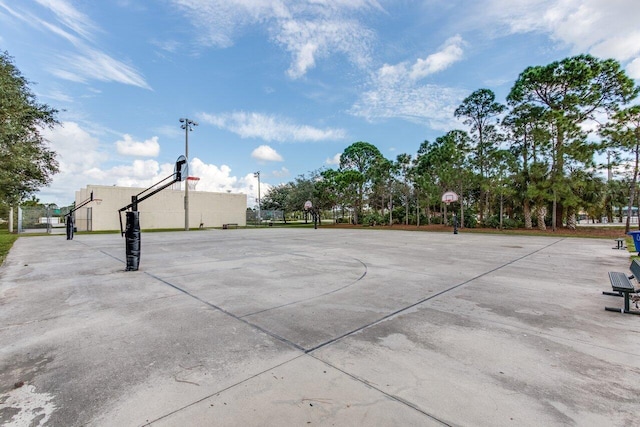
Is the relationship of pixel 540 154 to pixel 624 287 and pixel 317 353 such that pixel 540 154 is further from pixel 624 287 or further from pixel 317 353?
pixel 317 353

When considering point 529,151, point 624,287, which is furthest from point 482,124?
point 624,287

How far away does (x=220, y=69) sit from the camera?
1631cm

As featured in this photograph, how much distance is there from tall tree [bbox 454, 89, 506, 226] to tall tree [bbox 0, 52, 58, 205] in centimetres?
2676

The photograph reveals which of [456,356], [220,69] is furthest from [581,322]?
[220,69]

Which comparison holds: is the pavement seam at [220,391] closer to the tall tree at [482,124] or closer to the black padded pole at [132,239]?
the black padded pole at [132,239]

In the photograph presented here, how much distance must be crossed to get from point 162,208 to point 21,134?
702 inches

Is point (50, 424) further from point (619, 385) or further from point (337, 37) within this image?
point (337, 37)

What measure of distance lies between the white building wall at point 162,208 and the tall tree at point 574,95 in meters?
30.3

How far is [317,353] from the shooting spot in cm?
266

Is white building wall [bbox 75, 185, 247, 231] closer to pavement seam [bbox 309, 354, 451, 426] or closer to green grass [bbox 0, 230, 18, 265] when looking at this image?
green grass [bbox 0, 230, 18, 265]

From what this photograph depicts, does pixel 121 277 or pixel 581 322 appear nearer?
pixel 581 322

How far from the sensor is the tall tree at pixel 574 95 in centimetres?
1806

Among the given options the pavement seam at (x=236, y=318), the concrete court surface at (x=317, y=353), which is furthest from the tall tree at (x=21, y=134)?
the pavement seam at (x=236, y=318)

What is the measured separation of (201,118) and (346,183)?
648 inches
